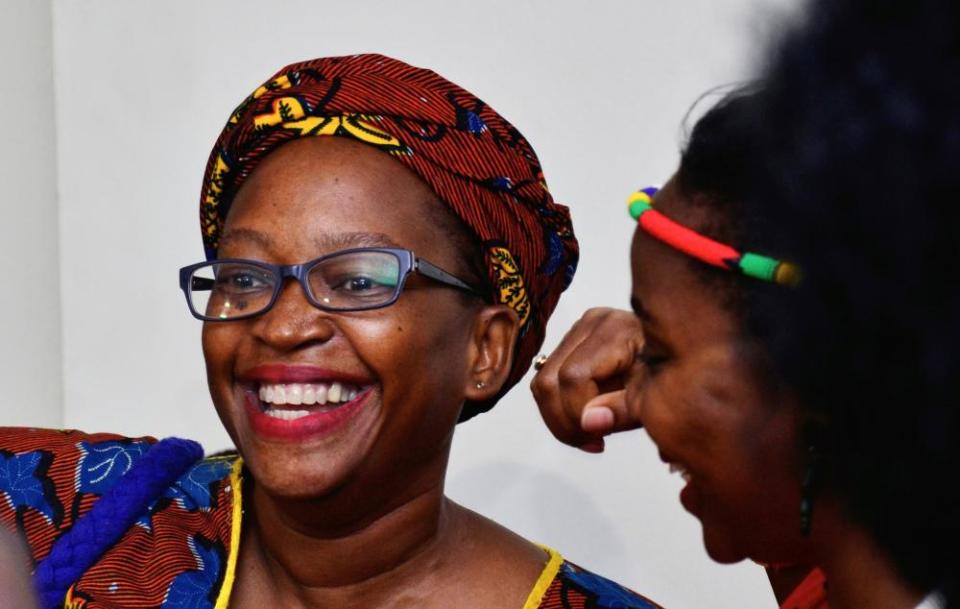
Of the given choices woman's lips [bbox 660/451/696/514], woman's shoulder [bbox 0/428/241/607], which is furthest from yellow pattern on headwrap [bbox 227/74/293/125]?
woman's lips [bbox 660/451/696/514]

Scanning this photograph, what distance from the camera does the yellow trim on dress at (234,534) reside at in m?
1.92

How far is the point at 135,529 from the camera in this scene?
1.95 meters

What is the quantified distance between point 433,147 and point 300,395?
0.45m

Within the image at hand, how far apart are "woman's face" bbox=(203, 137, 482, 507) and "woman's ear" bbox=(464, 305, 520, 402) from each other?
62 mm

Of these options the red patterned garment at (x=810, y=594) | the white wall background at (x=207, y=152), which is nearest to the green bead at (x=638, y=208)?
the red patterned garment at (x=810, y=594)

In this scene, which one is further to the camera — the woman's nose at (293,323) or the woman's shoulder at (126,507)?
the woman's shoulder at (126,507)

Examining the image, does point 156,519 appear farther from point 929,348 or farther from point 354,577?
point 929,348

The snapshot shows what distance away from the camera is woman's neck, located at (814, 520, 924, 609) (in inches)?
49.8

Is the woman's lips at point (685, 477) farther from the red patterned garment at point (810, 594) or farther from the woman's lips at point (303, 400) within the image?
the woman's lips at point (303, 400)

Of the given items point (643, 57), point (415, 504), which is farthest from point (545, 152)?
point (415, 504)

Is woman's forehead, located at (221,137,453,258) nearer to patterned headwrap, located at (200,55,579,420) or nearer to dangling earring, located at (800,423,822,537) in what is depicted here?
patterned headwrap, located at (200,55,579,420)

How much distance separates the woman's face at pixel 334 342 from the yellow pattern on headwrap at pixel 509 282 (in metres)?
0.08

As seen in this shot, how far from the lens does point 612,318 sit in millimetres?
2010

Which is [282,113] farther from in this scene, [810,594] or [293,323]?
[810,594]
